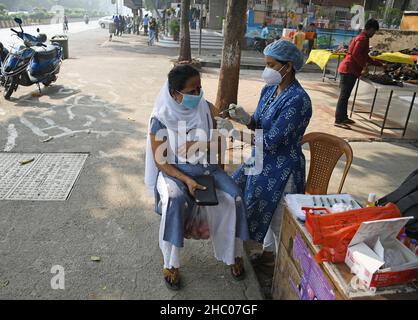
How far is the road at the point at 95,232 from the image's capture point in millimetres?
2490

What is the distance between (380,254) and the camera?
5.12 feet

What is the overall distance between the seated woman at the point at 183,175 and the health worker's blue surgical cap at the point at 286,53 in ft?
1.91

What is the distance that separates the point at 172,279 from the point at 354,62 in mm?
5287

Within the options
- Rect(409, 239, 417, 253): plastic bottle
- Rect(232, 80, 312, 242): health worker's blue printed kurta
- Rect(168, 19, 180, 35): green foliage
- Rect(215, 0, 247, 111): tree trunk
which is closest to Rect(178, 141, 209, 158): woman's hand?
Rect(232, 80, 312, 242): health worker's blue printed kurta

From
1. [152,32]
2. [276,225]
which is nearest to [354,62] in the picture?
[276,225]

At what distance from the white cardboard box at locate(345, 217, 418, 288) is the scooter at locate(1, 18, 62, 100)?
7.23 meters

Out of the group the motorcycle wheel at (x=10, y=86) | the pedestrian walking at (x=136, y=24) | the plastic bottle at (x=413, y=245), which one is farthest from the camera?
the pedestrian walking at (x=136, y=24)

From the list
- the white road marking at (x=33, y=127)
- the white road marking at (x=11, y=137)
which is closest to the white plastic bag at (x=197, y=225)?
the white road marking at (x=11, y=137)

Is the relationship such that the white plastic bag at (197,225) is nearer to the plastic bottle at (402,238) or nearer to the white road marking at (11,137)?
the plastic bottle at (402,238)

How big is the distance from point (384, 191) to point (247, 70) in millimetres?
9381

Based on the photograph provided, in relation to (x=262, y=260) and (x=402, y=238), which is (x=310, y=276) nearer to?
(x=402, y=238)
